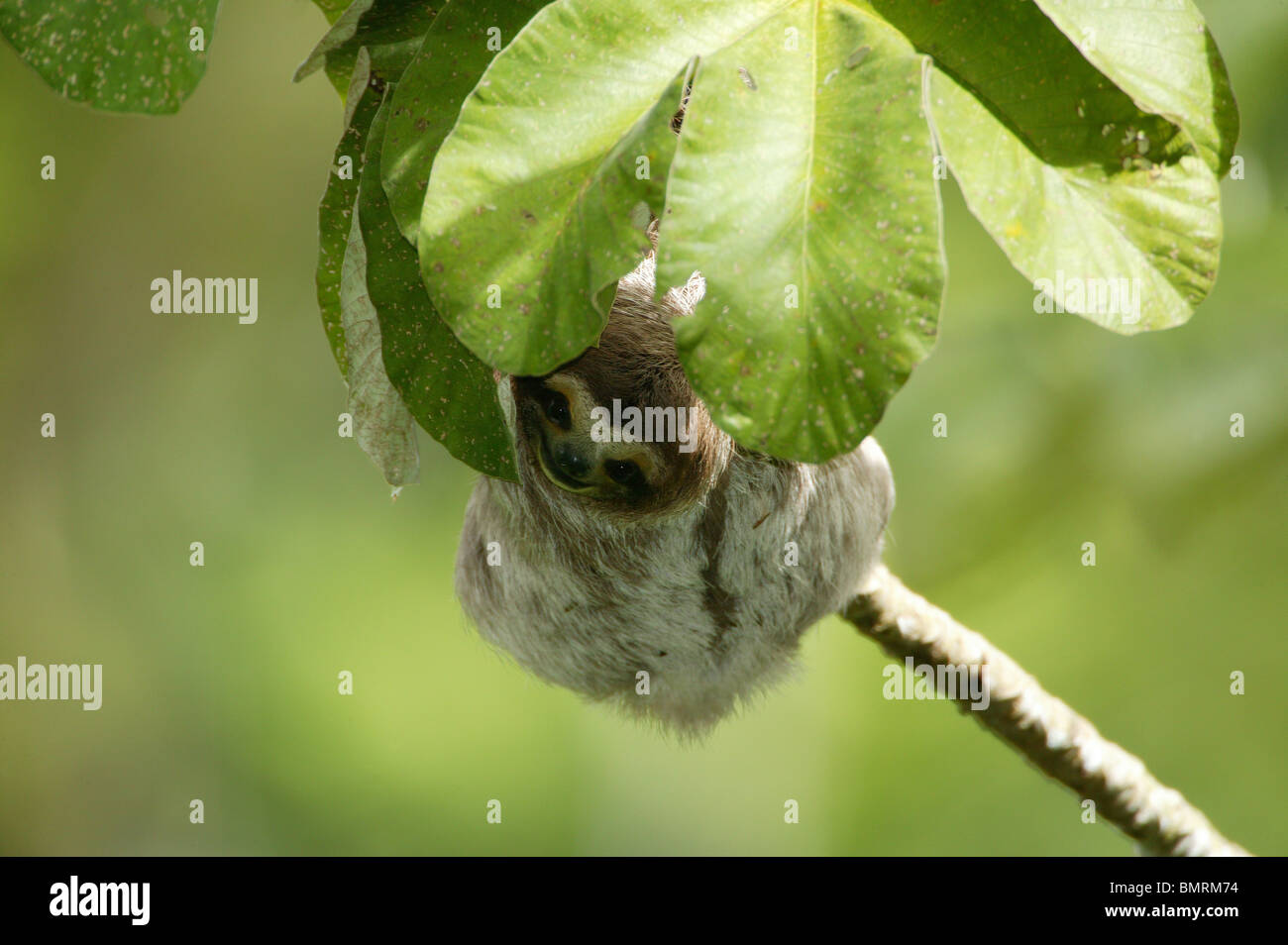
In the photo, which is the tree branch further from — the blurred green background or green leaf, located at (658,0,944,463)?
the blurred green background

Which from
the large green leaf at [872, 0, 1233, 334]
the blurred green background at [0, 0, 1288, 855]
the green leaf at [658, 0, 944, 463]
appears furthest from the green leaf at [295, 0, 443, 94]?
the blurred green background at [0, 0, 1288, 855]

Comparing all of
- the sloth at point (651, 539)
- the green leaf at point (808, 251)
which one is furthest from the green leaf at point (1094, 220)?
the sloth at point (651, 539)

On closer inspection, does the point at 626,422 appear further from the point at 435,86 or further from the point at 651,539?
the point at 435,86

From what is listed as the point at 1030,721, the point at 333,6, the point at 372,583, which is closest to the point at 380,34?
the point at 333,6

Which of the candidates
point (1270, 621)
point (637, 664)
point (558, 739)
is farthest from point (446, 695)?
point (1270, 621)
